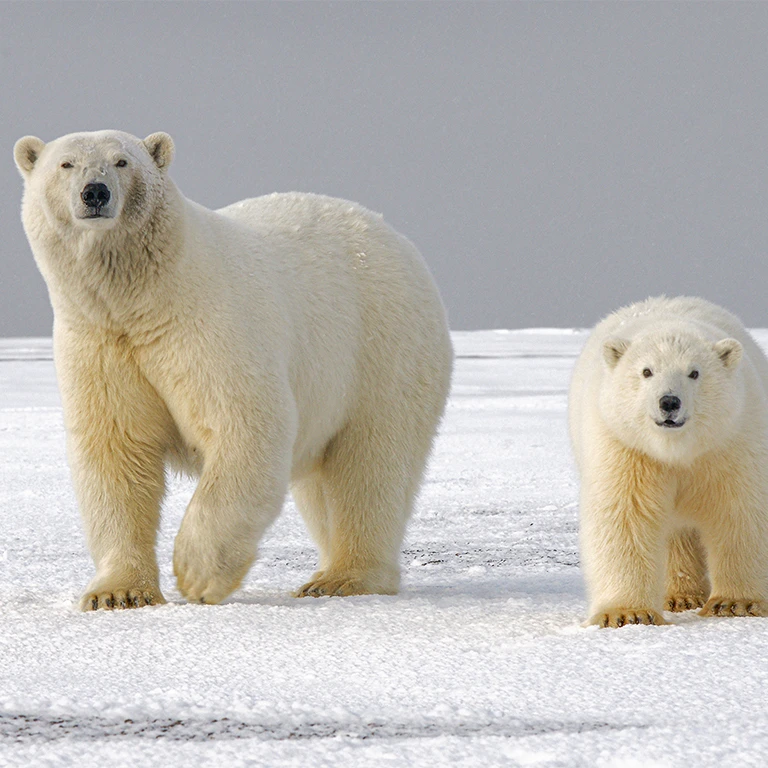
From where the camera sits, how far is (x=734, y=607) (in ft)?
13.9

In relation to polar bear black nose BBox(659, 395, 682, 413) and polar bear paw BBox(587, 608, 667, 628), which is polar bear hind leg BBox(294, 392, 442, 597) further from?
polar bear black nose BBox(659, 395, 682, 413)

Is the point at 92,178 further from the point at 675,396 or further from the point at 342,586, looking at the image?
the point at 675,396

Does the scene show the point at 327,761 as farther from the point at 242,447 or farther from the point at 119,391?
the point at 119,391

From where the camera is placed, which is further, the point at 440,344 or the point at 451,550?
the point at 451,550

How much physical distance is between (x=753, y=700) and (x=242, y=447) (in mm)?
2115

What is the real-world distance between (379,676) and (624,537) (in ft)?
4.19

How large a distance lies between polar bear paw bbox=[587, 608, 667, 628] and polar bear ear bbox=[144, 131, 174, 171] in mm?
2279

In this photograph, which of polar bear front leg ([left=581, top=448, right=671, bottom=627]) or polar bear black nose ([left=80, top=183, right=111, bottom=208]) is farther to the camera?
polar bear black nose ([left=80, top=183, right=111, bottom=208])

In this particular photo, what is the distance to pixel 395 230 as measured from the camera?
19.6 feet

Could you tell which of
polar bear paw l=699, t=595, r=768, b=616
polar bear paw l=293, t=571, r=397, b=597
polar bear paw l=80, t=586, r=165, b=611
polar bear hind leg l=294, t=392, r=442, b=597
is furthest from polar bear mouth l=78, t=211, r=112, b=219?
polar bear paw l=699, t=595, r=768, b=616

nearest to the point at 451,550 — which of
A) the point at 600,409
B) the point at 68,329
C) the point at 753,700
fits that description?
the point at 600,409

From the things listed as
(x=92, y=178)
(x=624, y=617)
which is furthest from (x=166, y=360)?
(x=624, y=617)

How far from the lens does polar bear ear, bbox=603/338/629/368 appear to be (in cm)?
437

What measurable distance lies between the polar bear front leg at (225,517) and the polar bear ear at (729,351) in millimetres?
1590
